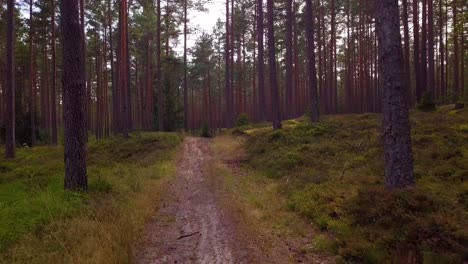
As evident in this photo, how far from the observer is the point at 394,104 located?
6.89 m

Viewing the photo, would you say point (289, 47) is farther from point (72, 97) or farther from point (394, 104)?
point (394, 104)

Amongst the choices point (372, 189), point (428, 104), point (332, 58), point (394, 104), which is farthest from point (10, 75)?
point (332, 58)

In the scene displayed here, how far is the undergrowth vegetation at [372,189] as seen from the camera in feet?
17.5

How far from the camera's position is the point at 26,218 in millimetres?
6859

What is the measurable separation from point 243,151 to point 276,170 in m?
5.88

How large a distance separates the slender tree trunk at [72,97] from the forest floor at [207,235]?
2366 millimetres

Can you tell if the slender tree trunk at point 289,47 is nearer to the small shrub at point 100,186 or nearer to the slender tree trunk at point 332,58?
the slender tree trunk at point 332,58

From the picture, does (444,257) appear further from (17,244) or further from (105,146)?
(105,146)

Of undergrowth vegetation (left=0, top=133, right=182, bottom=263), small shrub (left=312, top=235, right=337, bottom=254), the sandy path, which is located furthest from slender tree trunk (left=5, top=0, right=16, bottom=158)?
small shrub (left=312, top=235, right=337, bottom=254)

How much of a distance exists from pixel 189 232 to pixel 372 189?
3863 mm

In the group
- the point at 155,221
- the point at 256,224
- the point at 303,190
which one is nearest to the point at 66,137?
the point at 155,221

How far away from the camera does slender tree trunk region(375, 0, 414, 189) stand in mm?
6871

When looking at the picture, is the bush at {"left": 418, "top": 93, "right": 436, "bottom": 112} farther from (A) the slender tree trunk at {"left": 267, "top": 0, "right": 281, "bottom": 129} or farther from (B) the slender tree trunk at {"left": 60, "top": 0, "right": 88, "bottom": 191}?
(B) the slender tree trunk at {"left": 60, "top": 0, "right": 88, "bottom": 191}

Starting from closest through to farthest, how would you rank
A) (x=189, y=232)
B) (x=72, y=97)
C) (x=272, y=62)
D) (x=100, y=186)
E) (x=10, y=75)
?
(x=189, y=232) → (x=72, y=97) → (x=100, y=186) → (x=10, y=75) → (x=272, y=62)
